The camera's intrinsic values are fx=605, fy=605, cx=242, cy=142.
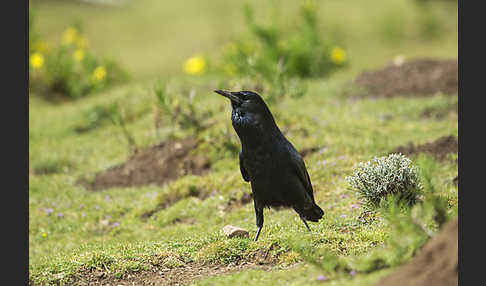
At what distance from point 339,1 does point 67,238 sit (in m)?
23.1

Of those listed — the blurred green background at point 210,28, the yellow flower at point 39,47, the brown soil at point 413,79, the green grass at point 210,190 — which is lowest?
the green grass at point 210,190

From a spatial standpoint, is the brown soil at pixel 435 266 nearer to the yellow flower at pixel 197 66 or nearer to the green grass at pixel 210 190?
the green grass at pixel 210 190

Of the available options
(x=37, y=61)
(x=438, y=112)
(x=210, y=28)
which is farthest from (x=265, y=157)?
(x=210, y=28)

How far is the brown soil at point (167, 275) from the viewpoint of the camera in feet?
16.4

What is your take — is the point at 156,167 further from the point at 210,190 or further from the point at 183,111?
the point at 210,190

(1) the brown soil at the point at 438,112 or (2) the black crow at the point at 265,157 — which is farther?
(1) the brown soil at the point at 438,112

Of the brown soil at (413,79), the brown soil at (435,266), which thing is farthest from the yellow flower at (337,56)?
the brown soil at (435,266)

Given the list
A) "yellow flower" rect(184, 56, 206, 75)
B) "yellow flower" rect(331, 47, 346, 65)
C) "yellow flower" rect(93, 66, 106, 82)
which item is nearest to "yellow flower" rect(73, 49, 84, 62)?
"yellow flower" rect(93, 66, 106, 82)

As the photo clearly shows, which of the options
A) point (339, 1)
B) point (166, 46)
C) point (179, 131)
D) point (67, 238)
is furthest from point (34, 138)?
point (339, 1)

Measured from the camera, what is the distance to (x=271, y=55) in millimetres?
15289

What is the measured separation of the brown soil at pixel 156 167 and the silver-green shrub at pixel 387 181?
4090mm

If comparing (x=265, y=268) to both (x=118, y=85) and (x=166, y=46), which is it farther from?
(x=166, y=46)

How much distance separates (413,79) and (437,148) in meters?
6.21

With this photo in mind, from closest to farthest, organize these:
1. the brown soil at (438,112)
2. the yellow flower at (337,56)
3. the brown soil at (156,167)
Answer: the brown soil at (156,167), the brown soil at (438,112), the yellow flower at (337,56)
